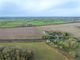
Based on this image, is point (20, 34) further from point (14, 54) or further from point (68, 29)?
point (14, 54)

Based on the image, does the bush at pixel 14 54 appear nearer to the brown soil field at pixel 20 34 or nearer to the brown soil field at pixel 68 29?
the brown soil field at pixel 20 34

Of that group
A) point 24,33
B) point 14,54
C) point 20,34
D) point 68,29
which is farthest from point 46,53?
point 68,29

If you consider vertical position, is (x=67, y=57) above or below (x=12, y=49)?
below

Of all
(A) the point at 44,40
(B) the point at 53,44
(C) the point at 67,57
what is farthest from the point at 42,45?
(C) the point at 67,57

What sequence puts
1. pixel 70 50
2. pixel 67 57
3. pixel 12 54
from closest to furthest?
pixel 12 54
pixel 67 57
pixel 70 50

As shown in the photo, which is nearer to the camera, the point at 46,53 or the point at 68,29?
the point at 46,53

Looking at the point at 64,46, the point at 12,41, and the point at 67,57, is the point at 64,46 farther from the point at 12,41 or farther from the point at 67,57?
the point at 12,41

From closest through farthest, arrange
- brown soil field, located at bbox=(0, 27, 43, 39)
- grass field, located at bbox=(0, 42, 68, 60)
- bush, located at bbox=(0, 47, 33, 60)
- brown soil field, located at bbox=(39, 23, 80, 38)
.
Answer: bush, located at bbox=(0, 47, 33, 60), grass field, located at bbox=(0, 42, 68, 60), brown soil field, located at bbox=(0, 27, 43, 39), brown soil field, located at bbox=(39, 23, 80, 38)

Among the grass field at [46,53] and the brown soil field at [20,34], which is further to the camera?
the brown soil field at [20,34]

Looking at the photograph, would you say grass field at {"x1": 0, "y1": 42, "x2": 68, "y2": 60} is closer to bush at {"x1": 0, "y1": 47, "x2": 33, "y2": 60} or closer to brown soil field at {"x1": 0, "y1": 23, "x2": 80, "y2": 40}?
bush at {"x1": 0, "y1": 47, "x2": 33, "y2": 60}

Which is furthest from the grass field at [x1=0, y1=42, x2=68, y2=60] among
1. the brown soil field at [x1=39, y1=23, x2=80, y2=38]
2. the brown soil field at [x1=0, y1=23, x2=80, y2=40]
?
the brown soil field at [x1=39, y1=23, x2=80, y2=38]

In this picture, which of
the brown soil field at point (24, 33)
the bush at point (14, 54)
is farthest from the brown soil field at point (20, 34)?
the bush at point (14, 54)
